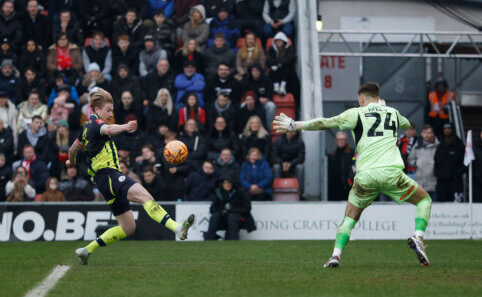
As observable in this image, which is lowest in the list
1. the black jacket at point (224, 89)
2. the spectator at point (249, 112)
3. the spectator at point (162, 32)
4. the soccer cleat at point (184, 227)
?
the soccer cleat at point (184, 227)

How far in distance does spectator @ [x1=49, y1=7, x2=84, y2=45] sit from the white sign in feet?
20.9

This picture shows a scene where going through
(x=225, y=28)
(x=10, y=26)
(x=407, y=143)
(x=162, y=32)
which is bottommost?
(x=407, y=143)

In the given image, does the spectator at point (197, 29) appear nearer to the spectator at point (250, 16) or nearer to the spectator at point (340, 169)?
the spectator at point (250, 16)

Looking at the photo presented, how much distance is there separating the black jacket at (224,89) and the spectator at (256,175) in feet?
7.22

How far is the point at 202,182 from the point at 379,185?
9.66 meters

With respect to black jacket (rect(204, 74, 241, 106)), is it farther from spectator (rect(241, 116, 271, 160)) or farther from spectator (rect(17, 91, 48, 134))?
spectator (rect(17, 91, 48, 134))

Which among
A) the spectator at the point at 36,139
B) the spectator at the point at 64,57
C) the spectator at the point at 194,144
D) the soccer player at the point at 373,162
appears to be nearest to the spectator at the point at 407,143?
the spectator at the point at 194,144

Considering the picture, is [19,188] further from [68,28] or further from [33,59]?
[68,28]

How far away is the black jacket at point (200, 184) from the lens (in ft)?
66.6

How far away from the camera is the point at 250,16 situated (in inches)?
962

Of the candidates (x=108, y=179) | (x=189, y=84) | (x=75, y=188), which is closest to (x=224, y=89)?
(x=189, y=84)

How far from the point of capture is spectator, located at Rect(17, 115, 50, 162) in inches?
824

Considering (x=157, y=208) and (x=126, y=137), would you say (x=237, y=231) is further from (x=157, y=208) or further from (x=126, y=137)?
(x=157, y=208)

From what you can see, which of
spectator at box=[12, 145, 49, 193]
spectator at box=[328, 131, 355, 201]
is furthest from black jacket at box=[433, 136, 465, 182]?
spectator at box=[12, 145, 49, 193]
